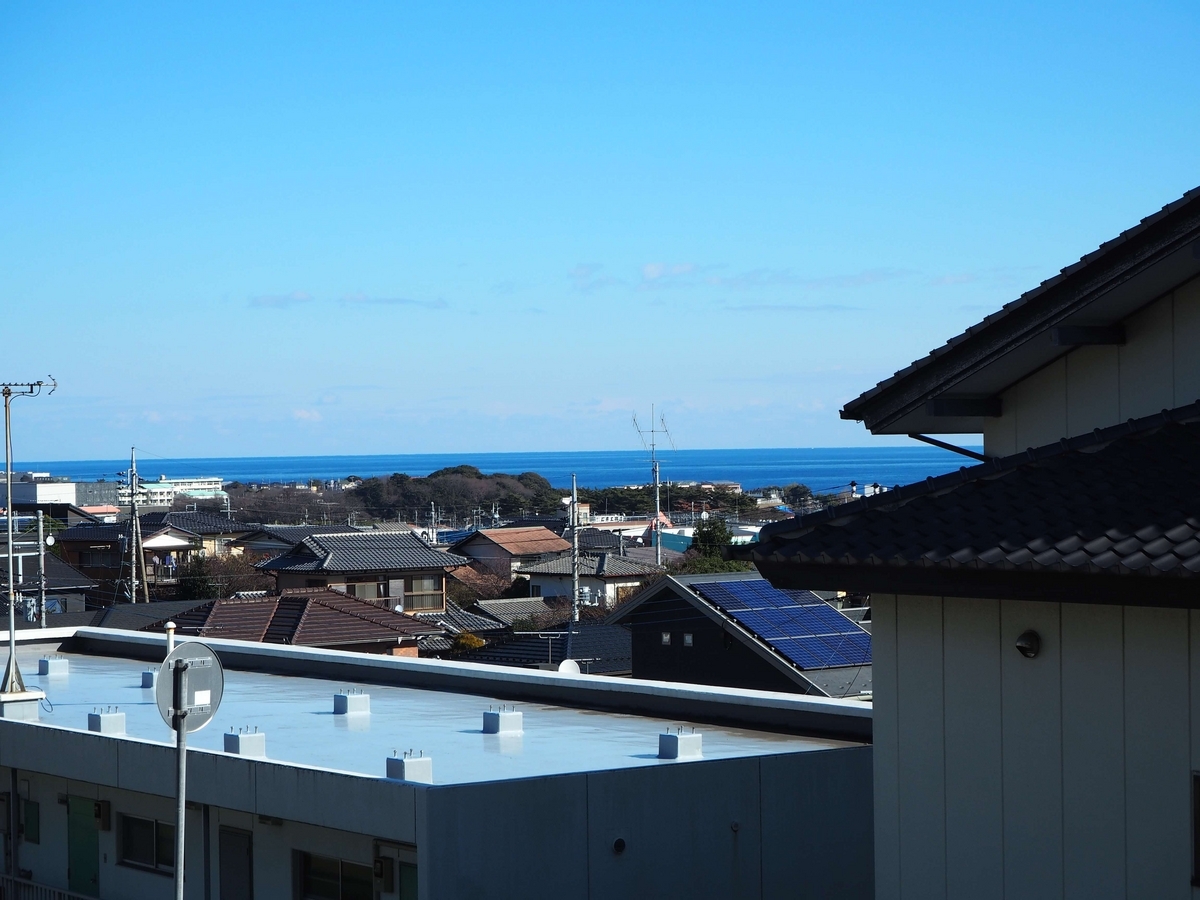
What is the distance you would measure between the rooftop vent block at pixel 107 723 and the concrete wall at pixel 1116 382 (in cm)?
883

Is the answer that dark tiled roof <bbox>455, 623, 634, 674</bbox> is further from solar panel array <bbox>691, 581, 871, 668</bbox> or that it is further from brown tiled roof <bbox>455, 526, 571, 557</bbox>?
brown tiled roof <bbox>455, 526, 571, 557</bbox>

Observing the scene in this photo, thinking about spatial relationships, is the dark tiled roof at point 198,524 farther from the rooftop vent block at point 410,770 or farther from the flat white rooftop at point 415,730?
the rooftop vent block at point 410,770

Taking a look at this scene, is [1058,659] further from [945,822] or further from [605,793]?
[605,793]

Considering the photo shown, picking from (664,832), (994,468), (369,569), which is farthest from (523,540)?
(994,468)

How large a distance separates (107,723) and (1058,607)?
9752 mm

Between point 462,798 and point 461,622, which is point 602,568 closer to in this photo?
point 461,622

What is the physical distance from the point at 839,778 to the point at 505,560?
63313 mm

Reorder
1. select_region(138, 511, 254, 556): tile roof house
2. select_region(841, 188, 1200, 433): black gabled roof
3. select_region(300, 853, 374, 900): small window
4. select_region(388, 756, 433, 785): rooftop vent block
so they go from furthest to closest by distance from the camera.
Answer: select_region(138, 511, 254, 556): tile roof house → select_region(300, 853, 374, 900): small window → select_region(388, 756, 433, 785): rooftop vent block → select_region(841, 188, 1200, 433): black gabled roof

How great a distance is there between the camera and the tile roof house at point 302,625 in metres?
35.2

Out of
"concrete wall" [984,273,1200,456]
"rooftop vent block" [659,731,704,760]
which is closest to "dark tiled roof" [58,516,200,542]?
"rooftop vent block" [659,731,704,760]

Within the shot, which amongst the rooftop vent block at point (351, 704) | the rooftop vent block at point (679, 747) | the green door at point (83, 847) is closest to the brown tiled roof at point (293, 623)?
the green door at point (83, 847)

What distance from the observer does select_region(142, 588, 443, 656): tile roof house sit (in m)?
35.2

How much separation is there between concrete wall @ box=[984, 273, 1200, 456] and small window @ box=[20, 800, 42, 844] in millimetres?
10636

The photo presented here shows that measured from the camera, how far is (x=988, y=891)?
21.4ft
